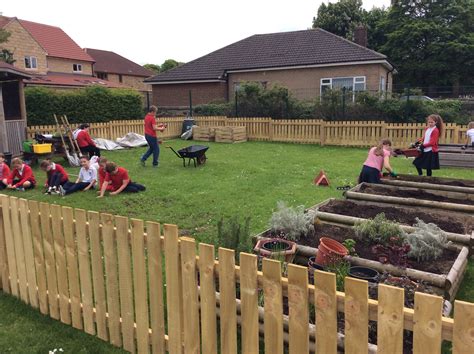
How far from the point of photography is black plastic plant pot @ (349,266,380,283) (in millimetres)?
4265

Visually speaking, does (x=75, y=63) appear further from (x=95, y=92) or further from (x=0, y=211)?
(x=0, y=211)

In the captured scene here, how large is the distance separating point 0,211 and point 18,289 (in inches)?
32.7

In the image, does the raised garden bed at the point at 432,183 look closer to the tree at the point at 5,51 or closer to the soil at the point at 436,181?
the soil at the point at 436,181

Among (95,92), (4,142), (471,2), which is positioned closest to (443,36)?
(471,2)

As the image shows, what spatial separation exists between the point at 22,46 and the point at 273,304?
41.9 meters

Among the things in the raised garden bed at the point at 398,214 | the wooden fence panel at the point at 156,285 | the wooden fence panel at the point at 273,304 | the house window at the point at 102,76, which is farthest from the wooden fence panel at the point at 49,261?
the house window at the point at 102,76

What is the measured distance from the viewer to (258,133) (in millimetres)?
20859

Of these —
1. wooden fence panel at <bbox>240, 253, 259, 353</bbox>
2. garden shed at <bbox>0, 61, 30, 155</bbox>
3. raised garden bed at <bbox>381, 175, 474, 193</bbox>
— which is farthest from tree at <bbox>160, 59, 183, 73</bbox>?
wooden fence panel at <bbox>240, 253, 259, 353</bbox>

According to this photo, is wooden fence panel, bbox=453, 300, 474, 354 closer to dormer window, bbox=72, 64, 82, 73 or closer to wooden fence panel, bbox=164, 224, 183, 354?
wooden fence panel, bbox=164, 224, 183, 354

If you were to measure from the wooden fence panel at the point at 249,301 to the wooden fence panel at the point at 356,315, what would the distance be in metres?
0.59

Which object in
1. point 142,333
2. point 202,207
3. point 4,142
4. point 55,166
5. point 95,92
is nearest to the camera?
point 142,333

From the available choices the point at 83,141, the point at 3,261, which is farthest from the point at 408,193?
the point at 83,141

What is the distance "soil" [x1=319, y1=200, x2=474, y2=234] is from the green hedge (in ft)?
52.4

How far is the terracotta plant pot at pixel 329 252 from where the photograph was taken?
4.48 meters
